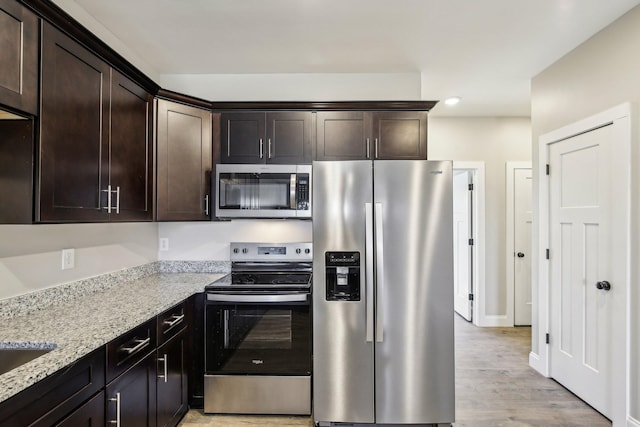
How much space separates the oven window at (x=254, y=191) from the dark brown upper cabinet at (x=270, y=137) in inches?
7.4

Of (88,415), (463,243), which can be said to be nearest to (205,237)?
(88,415)

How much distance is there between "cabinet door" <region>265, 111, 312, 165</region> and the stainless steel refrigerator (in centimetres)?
59

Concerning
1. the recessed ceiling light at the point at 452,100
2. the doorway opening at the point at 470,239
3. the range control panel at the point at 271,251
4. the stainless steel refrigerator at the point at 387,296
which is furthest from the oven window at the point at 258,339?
the doorway opening at the point at 470,239

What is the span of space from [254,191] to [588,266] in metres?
2.45

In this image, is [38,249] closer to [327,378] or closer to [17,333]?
[17,333]

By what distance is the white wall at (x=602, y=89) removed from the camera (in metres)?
2.06

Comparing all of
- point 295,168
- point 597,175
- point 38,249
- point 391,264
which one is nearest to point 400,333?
point 391,264

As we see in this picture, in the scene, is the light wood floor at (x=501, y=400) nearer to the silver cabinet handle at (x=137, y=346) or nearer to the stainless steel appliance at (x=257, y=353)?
Result: the stainless steel appliance at (x=257, y=353)

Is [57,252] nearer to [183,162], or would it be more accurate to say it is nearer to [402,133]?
[183,162]

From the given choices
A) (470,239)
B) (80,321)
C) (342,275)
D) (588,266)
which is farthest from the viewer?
(470,239)

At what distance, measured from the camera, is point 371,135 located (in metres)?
2.71

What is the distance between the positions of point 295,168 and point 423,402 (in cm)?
177

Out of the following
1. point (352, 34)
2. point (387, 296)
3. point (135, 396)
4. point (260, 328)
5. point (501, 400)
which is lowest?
point (501, 400)

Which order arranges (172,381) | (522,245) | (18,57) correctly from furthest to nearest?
1. (522,245)
2. (172,381)
3. (18,57)
